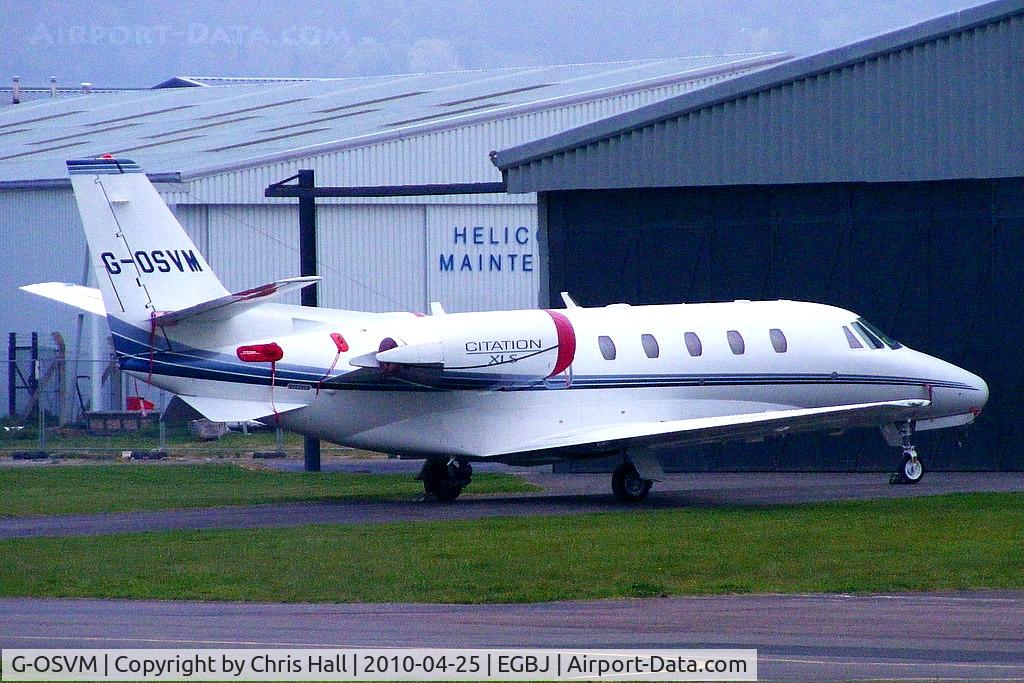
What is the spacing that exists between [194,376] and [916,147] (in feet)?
48.3

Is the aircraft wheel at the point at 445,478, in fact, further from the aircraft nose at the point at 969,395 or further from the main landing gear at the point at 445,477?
the aircraft nose at the point at 969,395

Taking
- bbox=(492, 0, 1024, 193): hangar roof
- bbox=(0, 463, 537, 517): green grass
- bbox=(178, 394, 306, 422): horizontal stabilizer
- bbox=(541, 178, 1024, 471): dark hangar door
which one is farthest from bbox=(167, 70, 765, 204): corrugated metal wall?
bbox=(178, 394, 306, 422): horizontal stabilizer

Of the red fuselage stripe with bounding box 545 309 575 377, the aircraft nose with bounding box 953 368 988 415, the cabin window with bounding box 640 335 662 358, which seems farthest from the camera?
the aircraft nose with bounding box 953 368 988 415

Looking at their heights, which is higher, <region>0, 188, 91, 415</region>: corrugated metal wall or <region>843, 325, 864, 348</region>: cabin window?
<region>0, 188, 91, 415</region>: corrugated metal wall

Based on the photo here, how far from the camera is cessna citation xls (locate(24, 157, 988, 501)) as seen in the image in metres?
25.2

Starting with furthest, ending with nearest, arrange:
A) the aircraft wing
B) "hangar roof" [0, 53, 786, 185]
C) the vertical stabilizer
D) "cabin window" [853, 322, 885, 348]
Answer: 1. "hangar roof" [0, 53, 786, 185]
2. "cabin window" [853, 322, 885, 348]
3. the aircraft wing
4. the vertical stabilizer

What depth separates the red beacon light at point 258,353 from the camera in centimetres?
2534

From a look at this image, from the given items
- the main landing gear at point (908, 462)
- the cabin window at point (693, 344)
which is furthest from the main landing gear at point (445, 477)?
the main landing gear at point (908, 462)

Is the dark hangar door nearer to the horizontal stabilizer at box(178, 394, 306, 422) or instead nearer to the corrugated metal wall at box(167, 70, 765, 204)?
the horizontal stabilizer at box(178, 394, 306, 422)

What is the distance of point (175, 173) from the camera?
47906 millimetres

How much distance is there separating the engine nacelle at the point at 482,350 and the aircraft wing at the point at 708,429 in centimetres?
113

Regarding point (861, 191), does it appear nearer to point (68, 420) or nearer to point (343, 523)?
point (343, 523)

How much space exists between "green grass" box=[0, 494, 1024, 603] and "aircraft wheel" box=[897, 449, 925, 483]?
488 centimetres

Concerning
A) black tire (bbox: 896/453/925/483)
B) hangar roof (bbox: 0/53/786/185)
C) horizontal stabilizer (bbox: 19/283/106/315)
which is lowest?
black tire (bbox: 896/453/925/483)
